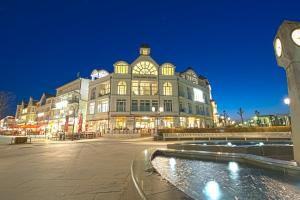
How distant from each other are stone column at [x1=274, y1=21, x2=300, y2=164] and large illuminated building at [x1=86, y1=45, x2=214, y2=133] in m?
38.1

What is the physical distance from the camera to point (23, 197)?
4199 mm

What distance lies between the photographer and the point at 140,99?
4762 centimetres

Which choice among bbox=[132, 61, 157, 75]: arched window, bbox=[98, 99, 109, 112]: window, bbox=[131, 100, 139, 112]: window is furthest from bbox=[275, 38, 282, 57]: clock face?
bbox=[98, 99, 109, 112]: window

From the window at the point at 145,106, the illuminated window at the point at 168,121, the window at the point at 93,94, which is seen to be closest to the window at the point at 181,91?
the illuminated window at the point at 168,121

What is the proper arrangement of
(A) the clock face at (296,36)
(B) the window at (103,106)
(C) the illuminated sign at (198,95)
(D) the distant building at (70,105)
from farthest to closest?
(D) the distant building at (70,105)
(C) the illuminated sign at (198,95)
(B) the window at (103,106)
(A) the clock face at (296,36)

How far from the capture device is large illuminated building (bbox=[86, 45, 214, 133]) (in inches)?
1837

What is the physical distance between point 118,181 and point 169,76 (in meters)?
45.2

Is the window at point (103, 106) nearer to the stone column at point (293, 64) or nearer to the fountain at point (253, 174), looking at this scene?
the fountain at point (253, 174)

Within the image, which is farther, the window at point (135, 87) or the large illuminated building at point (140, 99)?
the window at point (135, 87)

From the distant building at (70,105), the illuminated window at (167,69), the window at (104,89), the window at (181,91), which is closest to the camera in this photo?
the window at (104,89)

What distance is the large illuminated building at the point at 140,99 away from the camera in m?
46.7

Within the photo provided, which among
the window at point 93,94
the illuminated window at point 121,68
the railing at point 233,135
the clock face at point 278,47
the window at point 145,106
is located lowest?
the railing at point 233,135

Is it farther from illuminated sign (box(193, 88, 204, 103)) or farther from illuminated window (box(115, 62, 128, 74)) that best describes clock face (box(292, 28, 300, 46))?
illuminated sign (box(193, 88, 204, 103))

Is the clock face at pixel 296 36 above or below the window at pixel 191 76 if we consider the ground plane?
below
